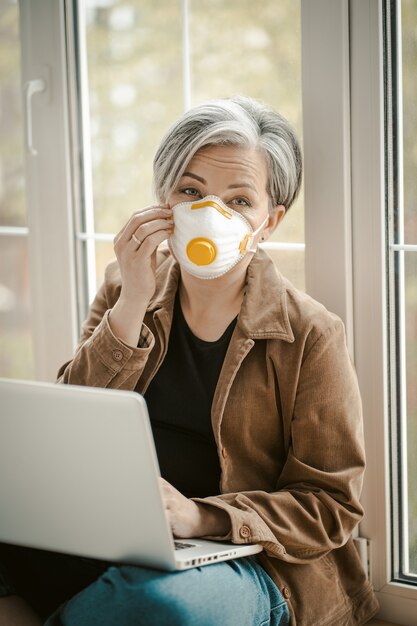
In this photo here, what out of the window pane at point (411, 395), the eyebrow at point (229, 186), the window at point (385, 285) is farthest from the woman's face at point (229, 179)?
the window pane at point (411, 395)

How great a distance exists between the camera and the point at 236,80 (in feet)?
6.72

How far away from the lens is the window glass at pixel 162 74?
1983 mm

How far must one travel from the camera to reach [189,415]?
1.86m

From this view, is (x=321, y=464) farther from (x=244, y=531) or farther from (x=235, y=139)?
(x=235, y=139)

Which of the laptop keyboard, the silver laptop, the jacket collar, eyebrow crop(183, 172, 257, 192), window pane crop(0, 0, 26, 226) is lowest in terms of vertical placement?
the laptop keyboard

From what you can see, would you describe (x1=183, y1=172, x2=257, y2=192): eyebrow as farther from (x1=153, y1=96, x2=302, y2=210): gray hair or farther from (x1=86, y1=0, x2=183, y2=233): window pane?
(x1=86, y1=0, x2=183, y2=233): window pane

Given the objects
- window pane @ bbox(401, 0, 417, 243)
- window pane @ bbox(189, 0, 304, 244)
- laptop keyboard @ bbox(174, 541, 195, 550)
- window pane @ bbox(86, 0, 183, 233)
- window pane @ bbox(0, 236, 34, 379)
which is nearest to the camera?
laptop keyboard @ bbox(174, 541, 195, 550)

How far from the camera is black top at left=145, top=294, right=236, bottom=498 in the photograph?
1.85 m

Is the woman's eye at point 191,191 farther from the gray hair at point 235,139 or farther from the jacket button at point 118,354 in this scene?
the jacket button at point 118,354

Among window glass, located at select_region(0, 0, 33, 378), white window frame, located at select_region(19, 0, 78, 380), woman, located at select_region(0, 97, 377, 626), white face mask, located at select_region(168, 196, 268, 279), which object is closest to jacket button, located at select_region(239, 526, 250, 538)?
woman, located at select_region(0, 97, 377, 626)

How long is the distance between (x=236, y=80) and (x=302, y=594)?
43.8 inches

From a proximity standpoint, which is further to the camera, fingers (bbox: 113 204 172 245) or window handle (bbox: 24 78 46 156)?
window handle (bbox: 24 78 46 156)

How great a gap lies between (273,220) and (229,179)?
157mm

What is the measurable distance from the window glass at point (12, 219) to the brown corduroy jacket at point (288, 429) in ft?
2.29
